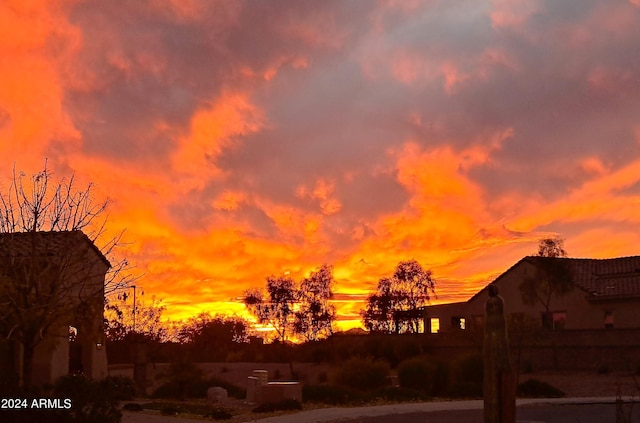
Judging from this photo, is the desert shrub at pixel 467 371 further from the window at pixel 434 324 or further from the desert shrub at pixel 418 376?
the window at pixel 434 324

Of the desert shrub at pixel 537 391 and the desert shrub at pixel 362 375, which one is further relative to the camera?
the desert shrub at pixel 362 375

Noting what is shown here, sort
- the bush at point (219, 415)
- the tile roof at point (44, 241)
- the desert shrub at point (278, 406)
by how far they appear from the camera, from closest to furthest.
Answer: the tile roof at point (44, 241), the bush at point (219, 415), the desert shrub at point (278, 406)

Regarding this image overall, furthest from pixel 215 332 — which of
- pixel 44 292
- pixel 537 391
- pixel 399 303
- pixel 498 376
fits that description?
pixel 498 376

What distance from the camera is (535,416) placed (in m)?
21.8

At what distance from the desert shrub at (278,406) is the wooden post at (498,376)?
44.8 feet

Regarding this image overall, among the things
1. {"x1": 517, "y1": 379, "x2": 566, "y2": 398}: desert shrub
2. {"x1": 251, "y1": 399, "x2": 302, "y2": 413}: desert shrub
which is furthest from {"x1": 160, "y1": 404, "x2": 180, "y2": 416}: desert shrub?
{"x1": 517, "y1": 379, "x2": 566, "y2": 398}: desert shrub

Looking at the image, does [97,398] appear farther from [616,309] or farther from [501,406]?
[616,309]

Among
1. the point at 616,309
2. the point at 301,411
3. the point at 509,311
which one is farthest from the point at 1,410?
the point at 509,311

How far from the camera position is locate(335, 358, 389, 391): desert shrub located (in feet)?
105

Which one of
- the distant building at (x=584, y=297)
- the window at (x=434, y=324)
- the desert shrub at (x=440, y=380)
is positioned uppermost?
the distant building at (x=584, y=297)

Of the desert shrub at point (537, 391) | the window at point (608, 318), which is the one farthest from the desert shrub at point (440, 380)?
the window at point (608, 318)

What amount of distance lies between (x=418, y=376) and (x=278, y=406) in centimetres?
833

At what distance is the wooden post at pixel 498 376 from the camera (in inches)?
460

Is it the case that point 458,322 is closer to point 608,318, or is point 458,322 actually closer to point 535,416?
point 608,318
